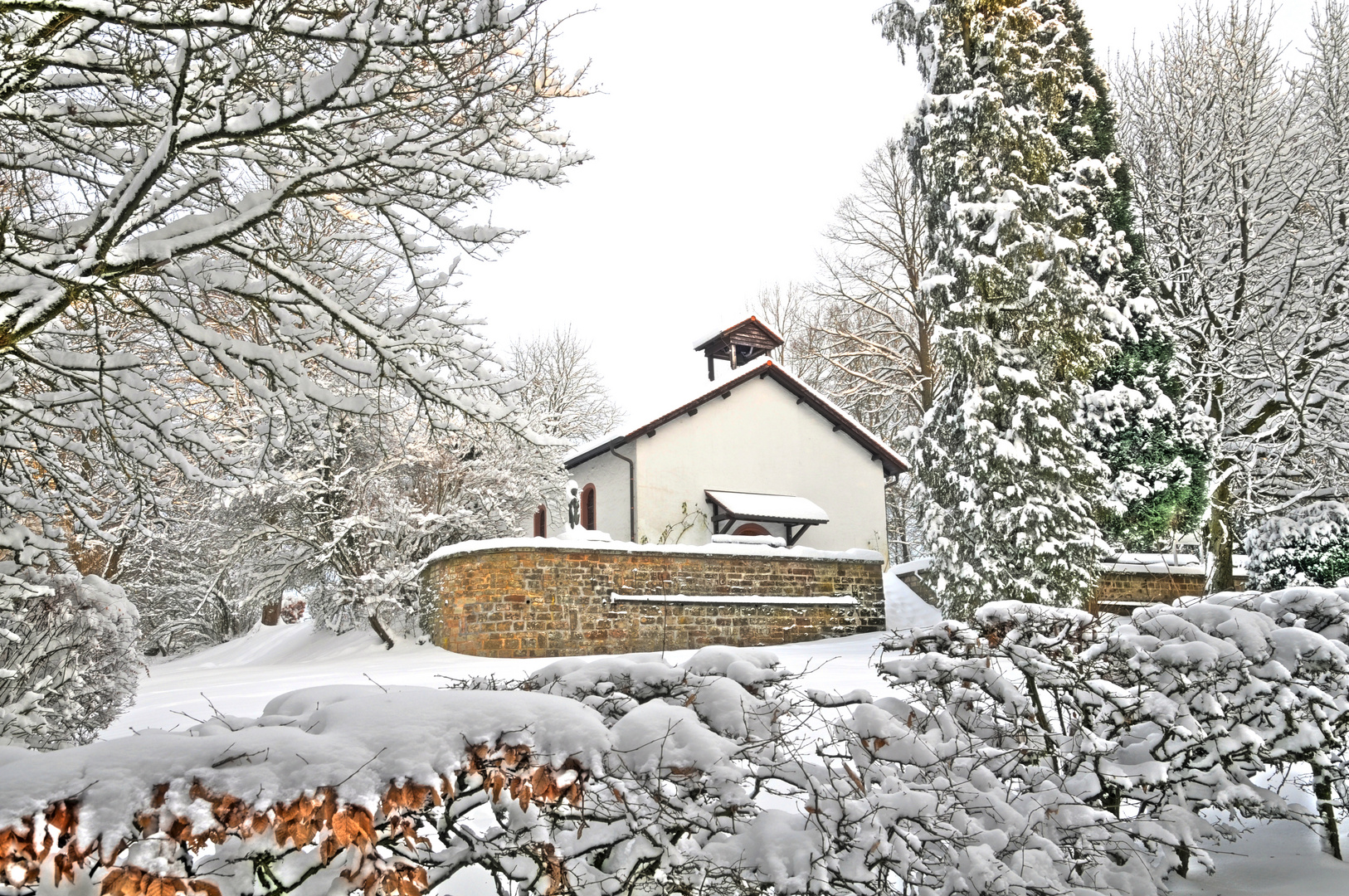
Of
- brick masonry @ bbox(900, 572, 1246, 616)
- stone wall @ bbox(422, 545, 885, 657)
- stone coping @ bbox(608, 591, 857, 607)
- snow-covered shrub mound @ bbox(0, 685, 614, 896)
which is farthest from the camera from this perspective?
brick masonry @ bbox(900, 572, 1246, 616)

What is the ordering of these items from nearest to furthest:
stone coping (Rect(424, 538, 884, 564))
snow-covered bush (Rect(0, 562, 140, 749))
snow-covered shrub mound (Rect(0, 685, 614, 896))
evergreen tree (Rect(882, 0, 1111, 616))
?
snow-covered shrub mound (Rect(0, 685, 614, 896)) → snow-covered bush (Rect(0, 562, 140, 749)) → evergreen tree (Rect(882, 0, 1111, 616)) → stone coping (Rect(424, 538, 884, 564))

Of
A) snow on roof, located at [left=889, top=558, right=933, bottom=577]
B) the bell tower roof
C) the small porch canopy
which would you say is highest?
the bell tower roof

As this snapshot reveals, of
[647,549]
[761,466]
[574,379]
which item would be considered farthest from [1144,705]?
[574,379]

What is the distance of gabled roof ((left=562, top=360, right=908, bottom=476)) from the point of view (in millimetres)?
19453

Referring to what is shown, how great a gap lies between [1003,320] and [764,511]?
6899 millimetres

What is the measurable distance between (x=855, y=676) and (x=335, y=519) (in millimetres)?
11410

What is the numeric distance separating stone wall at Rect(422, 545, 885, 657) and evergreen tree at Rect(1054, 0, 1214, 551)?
4700 millimetres

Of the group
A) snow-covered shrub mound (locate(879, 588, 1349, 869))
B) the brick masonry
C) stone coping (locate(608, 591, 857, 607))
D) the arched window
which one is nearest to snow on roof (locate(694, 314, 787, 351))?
the arched window

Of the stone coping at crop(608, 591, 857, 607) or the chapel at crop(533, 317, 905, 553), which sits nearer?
the stone coping at crop(608, 591, 857, 607)

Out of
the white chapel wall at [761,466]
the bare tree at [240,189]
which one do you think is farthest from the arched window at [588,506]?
the bare tree at [240,189]

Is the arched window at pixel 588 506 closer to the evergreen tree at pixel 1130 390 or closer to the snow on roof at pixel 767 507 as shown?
the snow on roof at pixel 767 507

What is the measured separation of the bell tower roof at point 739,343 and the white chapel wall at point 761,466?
52.5 inches

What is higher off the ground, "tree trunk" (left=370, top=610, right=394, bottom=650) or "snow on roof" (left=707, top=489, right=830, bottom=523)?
"snow on roof" (left=707, top=489, right=830, bottom=523)

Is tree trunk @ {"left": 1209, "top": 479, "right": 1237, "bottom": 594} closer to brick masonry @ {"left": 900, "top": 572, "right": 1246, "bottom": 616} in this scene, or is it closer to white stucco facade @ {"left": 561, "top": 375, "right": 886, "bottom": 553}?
brick masonry @ {"left": 900, "top": 572, "right": 1246, "bottom": 616}
